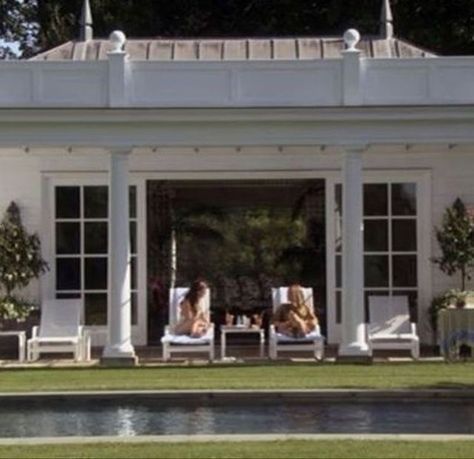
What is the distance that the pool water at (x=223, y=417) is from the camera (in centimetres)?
1216

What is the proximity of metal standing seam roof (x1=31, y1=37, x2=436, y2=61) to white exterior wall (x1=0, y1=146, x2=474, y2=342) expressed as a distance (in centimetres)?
191

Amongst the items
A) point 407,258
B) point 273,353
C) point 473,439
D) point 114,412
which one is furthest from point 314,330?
point 473,439

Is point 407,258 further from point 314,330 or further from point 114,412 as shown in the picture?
point 114,412

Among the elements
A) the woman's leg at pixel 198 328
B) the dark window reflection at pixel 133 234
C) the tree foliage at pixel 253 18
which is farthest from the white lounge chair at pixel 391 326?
the tree foliage at pixel 253 18

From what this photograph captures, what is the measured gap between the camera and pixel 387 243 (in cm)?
2177

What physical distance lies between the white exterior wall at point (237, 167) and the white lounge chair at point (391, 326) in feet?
4.07

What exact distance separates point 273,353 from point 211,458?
928 centimetres

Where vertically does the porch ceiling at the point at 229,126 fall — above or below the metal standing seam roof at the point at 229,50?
below

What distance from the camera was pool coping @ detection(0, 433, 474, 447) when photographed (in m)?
11.0

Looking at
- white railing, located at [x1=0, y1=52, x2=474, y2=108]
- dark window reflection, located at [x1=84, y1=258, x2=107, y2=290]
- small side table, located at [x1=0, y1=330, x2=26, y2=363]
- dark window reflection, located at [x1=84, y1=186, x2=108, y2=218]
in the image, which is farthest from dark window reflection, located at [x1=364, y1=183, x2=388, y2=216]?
small side table, located at [x1=0, y1=330, x2=26, y2=363]

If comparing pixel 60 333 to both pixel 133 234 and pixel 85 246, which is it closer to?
pixel 85 246

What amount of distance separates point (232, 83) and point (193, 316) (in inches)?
140

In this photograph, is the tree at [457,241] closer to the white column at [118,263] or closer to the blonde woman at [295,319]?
the blonde woman at [295,319]

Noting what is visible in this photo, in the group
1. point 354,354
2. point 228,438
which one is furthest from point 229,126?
point 228,438
